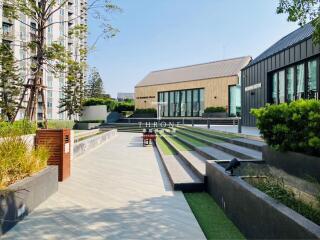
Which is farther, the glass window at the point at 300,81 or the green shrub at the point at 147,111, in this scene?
the green shrub at the point at 147,111

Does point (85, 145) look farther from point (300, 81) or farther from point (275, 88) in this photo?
point (275, 88)

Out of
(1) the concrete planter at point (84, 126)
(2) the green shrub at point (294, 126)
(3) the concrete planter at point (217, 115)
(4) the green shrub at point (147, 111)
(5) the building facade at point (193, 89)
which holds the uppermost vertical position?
(5) the building facade at point (193, 89)

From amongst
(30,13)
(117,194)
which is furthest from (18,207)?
(30,13)

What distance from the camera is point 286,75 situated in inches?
679

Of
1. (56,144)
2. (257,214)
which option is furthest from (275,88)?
(257,214)

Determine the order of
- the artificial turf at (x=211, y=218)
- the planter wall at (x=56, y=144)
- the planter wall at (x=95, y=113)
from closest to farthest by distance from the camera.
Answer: the artificial turf at (x=211, y=218) → the planter wall at (x=56, y=144) → the planter wall at (x=95, y=113)

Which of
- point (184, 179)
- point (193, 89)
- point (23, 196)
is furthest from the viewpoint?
point (193, 89)

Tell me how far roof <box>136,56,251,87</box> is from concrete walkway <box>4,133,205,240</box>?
3535 centimetres

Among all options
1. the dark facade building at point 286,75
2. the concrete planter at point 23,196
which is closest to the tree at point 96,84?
the dark facade building at point 286,75

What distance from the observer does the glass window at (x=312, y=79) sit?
13938mm

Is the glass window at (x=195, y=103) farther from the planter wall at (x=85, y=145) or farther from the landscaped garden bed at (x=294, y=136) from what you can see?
the landscaped garden bed at (x=294, y=136)

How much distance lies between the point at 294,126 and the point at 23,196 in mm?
4473

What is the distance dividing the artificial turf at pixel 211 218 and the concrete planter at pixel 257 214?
95 millimetres

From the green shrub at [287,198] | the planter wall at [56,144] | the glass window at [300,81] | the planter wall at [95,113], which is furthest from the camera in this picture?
the planter wall at [95,113]
